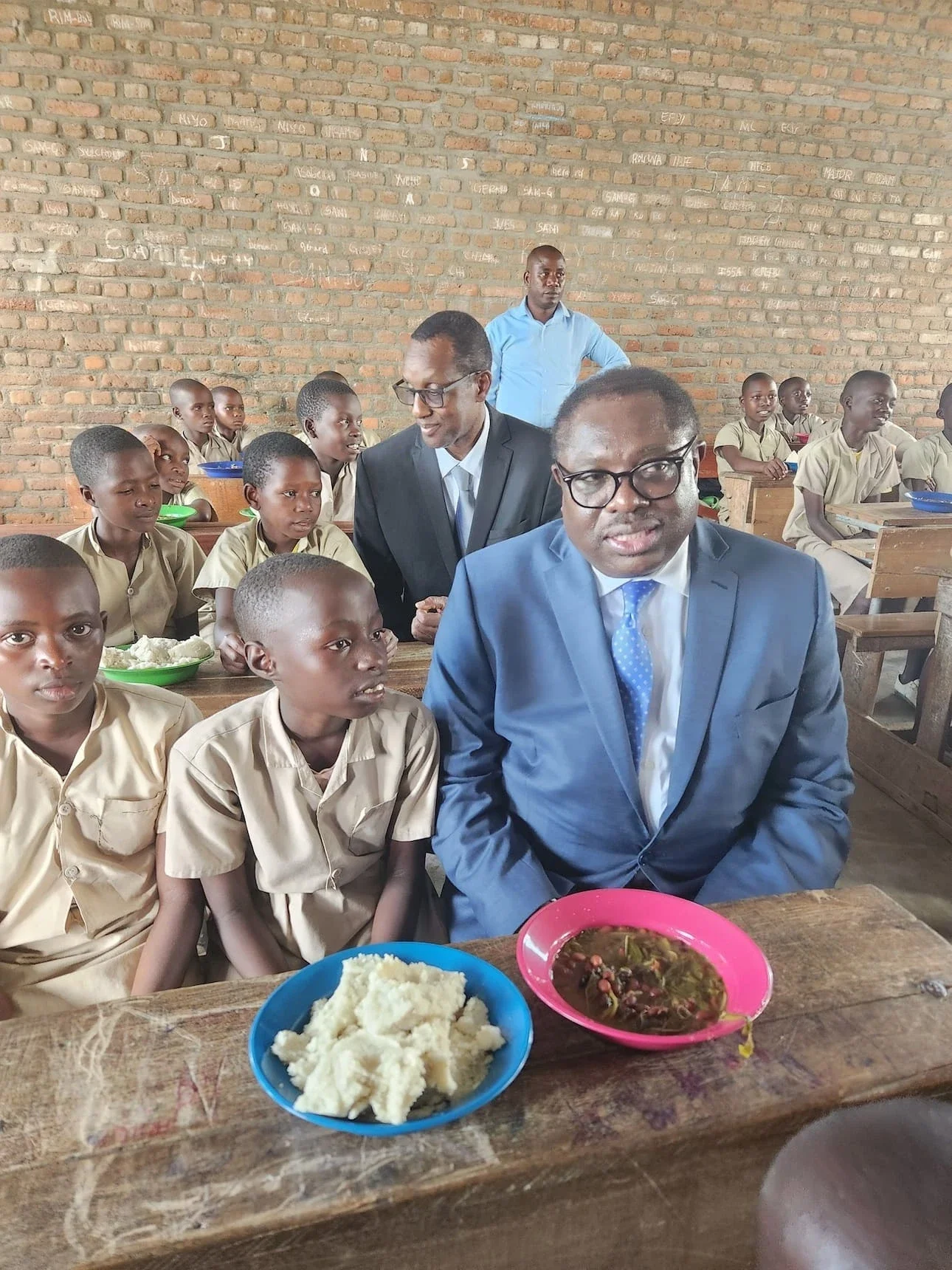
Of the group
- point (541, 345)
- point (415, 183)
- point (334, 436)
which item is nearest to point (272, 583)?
point (334, 436)

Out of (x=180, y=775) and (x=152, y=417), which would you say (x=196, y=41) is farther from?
(x=180, y=775)

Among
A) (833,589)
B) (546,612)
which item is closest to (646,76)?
(833,589)

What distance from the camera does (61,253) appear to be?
5543 millimetres

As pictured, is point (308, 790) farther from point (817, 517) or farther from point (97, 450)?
point (817, 517)

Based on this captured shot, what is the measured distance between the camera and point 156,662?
2.23 metres

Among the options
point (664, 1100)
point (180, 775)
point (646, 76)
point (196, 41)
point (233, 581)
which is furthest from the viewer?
point (646, 76)

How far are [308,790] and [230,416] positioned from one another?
14.9 ft

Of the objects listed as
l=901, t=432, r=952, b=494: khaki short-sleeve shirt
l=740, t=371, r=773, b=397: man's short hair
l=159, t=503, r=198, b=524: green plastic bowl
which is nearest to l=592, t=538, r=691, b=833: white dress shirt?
l=159, t=503, r=198, b=524: green plastic bowl

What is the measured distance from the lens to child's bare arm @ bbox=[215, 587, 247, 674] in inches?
91.9

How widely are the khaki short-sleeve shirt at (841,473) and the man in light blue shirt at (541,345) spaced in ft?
5.03

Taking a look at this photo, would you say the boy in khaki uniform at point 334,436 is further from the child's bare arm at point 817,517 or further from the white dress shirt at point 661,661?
the child's bare arm at point 817,517

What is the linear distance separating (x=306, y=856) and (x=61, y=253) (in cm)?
558

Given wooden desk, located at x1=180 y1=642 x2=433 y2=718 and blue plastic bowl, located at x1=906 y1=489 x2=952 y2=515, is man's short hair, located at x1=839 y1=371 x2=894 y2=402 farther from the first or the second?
wooden desk, located at x1=180 y1=642 x2=433 y2=718

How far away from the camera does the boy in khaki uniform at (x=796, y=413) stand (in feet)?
21.4
